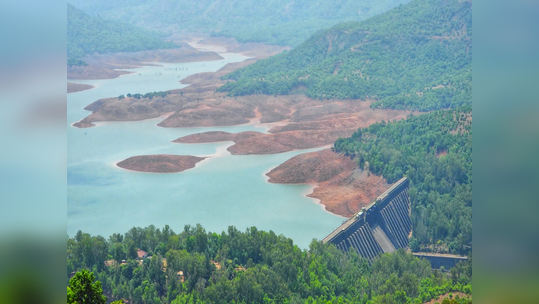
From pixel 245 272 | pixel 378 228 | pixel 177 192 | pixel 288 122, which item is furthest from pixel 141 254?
pixel 288 122

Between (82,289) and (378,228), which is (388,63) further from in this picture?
(82,289)

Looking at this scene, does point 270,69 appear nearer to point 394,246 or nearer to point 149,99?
point 149,99

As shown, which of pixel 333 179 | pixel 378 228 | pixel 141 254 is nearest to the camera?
pixel 141 254

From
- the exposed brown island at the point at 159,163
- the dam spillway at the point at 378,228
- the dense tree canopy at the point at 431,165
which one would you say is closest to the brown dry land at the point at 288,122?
the dense tree canopy at the point at 431,165

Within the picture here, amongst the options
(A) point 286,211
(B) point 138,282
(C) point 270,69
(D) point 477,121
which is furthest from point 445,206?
(C) point 270,69

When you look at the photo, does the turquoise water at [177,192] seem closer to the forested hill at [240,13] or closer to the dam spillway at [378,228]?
the dam spillway at [378,228]

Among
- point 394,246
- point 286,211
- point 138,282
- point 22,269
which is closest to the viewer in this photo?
point 22,269
